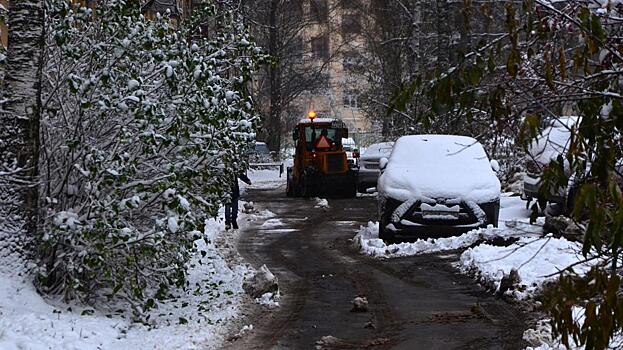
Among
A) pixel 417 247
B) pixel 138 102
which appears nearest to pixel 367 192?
pixel 417 247

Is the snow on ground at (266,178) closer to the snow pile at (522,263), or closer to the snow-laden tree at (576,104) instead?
the snow pile at (522,263)

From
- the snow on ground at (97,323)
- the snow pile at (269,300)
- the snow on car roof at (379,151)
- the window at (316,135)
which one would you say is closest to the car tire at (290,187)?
the window at (316,135)

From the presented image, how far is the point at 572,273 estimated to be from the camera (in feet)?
13.1

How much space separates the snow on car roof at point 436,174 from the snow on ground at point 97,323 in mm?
5576

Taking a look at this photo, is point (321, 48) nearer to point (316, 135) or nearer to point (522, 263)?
point (316, 135)

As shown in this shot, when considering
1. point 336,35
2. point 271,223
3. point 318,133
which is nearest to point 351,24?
point 336,35

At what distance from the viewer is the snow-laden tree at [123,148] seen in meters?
8.62

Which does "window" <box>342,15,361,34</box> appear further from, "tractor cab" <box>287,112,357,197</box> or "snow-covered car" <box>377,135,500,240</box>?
"snow-covered car" <box>377,135,500,240</box>

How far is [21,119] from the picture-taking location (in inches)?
356

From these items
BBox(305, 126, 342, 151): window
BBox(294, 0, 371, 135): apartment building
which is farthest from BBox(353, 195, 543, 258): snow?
BBox(294, 0, 371, 135): apartment building

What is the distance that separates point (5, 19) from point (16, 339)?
3750 millimetres

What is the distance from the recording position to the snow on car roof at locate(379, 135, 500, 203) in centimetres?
1528

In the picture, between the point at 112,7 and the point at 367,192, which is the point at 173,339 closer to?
the point at 112,7

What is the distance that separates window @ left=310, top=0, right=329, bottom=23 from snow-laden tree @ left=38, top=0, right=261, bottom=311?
37895 millimetres
